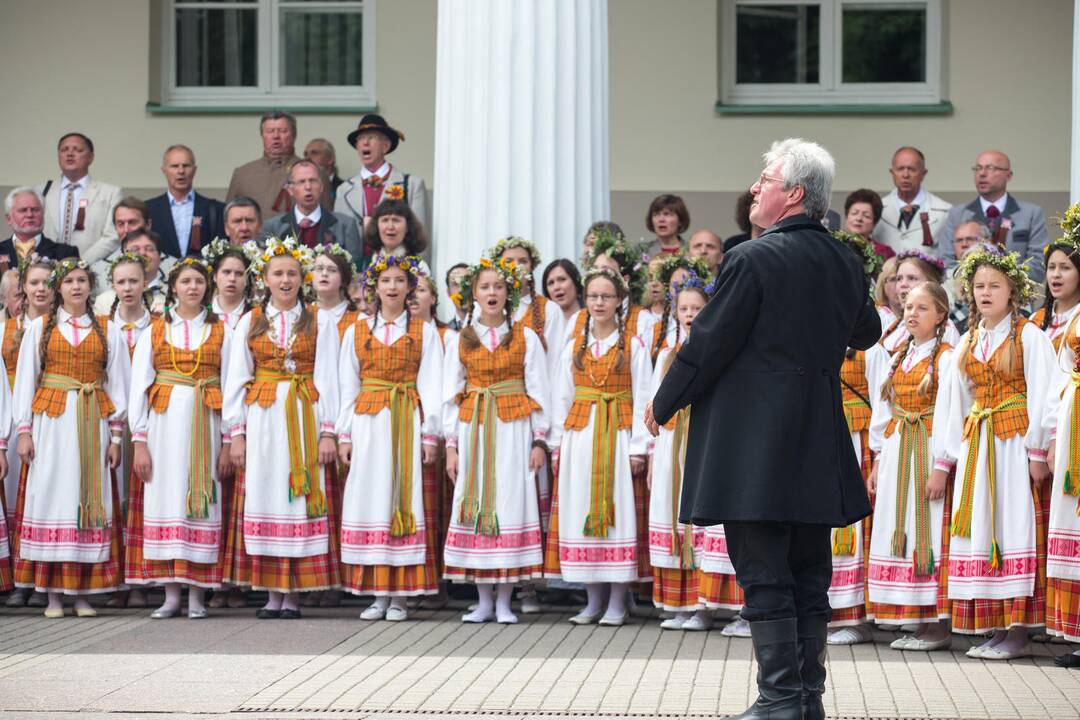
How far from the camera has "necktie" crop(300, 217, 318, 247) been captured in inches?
426

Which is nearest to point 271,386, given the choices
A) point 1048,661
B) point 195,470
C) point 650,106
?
point 195,470

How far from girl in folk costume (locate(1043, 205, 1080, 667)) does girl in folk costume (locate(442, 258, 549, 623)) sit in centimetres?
270

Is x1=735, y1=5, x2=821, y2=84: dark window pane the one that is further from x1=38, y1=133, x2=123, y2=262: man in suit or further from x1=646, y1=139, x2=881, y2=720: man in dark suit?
x1=646, y1=139, x2=881, y2=720: man in dark suit

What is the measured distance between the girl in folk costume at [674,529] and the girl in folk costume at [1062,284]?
1.74 meters

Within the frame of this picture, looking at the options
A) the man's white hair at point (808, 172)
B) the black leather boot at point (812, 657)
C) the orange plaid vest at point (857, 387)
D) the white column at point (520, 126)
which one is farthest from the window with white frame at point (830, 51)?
the black leather boot at point (812, 657)

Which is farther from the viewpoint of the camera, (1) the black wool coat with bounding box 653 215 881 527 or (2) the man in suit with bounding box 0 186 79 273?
(2) the man in suit with bounding box 0 186 79 273

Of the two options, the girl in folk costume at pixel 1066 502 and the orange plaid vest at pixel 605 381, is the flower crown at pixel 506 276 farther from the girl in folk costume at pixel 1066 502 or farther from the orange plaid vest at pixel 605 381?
the girl in folk costume at pixel 1066 502

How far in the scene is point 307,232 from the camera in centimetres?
1083

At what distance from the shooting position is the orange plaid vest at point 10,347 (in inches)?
381

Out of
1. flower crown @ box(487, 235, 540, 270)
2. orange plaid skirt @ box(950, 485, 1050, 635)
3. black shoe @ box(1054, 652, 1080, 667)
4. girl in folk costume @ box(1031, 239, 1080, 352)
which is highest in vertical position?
flower crown @ box(487, 235, 540, 270)

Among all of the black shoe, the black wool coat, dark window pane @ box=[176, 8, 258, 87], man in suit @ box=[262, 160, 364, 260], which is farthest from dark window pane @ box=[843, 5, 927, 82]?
the black wool coat

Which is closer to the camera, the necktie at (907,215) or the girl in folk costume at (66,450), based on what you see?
the girl in folk costume at (66,450)

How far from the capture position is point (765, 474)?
5.22 meters

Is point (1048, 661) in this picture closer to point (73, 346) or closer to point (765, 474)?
point (765, 474)
